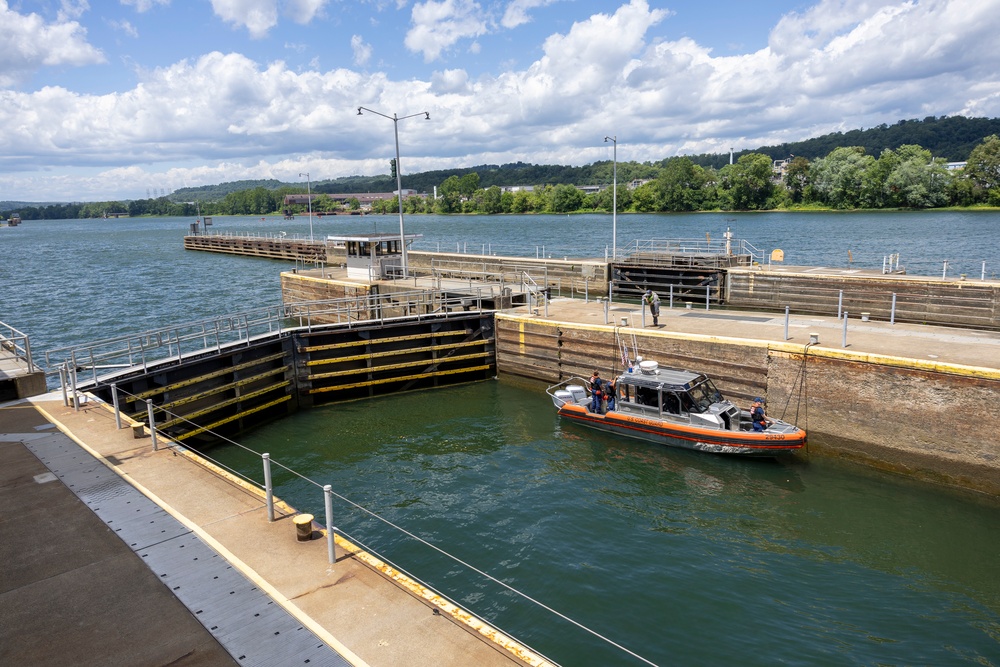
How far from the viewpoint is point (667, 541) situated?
48.0 feet

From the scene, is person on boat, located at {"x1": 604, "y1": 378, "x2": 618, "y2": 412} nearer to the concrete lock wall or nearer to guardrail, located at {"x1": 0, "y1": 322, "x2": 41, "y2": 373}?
the concrete lock wall

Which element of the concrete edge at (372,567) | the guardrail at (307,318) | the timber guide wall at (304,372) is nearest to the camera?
the concrete edge at (372,567)

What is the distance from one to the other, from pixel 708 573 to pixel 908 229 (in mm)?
91472

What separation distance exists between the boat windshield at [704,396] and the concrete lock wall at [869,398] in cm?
125

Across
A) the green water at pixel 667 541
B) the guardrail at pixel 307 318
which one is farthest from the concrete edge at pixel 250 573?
the guardrail at pixel 307 318

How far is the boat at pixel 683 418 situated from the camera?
59.3 feet

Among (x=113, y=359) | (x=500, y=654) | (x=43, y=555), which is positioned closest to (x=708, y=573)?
(x=500, y=654)

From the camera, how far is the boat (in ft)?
59.3

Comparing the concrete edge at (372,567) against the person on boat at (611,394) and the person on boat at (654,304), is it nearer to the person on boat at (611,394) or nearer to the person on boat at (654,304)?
the person on boat at (611,394)

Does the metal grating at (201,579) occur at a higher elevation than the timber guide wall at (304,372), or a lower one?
higher

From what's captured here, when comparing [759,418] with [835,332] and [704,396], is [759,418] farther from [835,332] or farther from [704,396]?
[835,332]

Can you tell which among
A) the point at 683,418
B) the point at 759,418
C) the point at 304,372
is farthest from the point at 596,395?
the point at 304,372

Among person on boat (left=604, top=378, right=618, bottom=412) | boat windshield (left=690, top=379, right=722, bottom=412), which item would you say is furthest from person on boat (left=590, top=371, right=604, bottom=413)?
boat windshield (left=690, top=379, right=722, bottom=412)

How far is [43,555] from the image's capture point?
29.8 feet
